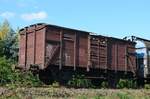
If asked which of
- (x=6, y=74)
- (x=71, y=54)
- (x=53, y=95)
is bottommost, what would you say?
(x=53, y=95)

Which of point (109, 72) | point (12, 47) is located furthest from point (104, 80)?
point (12, 47)

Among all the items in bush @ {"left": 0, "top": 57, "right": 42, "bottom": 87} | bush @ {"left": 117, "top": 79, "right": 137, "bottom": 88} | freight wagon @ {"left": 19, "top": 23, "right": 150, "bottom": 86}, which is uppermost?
freight wagon @ {"left": 19, "top": 23, "right": 150, "bottom": 86}

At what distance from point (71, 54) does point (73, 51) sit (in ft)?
0.82

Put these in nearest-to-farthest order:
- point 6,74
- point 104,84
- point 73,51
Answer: point 6,74, point 73,51, point 104,84

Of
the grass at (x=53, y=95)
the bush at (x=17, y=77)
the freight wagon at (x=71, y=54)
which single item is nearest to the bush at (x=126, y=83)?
the freight wagon at (x=71, y=54)

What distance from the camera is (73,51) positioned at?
24.3 m

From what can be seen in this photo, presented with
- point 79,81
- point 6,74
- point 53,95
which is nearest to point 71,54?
point 79,81

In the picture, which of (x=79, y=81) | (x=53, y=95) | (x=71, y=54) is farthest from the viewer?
(x=79, y=81)

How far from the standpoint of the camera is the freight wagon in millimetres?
23344

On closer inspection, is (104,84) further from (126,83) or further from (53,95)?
(53,95)

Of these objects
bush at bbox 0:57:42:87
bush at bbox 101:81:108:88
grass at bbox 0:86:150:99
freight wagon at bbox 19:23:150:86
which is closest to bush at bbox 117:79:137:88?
freight wagon at bbox 19:23:150:86

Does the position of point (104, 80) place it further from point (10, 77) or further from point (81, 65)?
point (10, 77)

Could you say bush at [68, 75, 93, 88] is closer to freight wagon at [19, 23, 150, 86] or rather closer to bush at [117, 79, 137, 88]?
freight wagon at [19, 23, 150, 86]

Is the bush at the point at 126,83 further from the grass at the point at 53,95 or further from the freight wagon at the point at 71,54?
the grass at the point at 53,95
